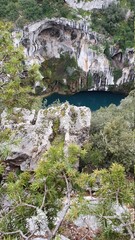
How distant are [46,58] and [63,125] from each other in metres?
28.1

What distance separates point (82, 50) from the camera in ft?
122

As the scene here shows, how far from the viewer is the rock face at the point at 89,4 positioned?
117 ft

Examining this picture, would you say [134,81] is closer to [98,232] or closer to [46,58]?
[46,58]

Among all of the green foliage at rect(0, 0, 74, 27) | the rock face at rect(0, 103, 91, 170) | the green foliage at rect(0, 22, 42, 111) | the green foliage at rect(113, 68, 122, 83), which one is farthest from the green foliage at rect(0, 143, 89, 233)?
the green foliage at rect(113, 68, 122, 83)

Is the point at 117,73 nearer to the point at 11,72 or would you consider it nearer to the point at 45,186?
the point at 11,72

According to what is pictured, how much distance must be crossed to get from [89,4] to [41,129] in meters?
28.7

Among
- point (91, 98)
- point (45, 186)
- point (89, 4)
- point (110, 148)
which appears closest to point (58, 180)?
point (45, 186)

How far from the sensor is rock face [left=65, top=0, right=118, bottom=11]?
35.8 m

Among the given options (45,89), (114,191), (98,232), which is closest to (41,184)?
(114,191)

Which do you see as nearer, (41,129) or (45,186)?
(45,186)

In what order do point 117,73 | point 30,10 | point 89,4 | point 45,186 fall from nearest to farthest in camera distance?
point 45,186 < point 30,10 < point 89,4 < point 117,73

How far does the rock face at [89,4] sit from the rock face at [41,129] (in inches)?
1077

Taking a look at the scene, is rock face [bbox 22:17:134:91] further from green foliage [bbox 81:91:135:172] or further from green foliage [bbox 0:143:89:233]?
green foliage [bbox 0:143:89:233]

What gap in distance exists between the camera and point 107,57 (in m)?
37.1
